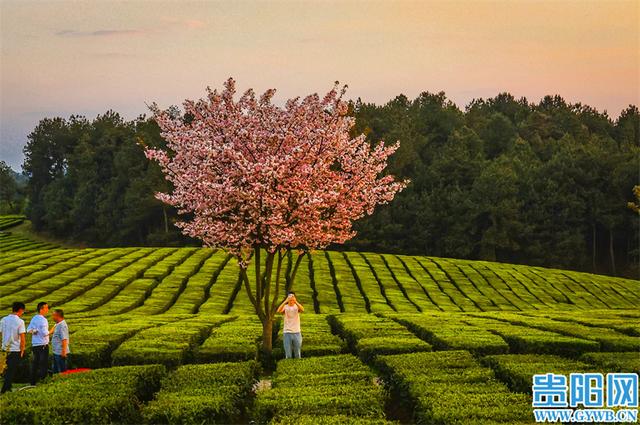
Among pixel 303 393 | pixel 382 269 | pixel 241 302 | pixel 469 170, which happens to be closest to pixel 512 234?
pixel 469 170

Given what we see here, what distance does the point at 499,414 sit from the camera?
47.1ft

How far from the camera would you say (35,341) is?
2136 cm

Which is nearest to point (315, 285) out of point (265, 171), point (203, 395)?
point (265, 171)

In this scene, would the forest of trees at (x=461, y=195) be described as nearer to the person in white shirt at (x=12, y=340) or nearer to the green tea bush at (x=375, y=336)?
the green tea bush at (x=375, y=336)

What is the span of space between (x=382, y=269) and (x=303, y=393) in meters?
51.5

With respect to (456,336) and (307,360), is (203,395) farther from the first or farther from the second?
(456,336)

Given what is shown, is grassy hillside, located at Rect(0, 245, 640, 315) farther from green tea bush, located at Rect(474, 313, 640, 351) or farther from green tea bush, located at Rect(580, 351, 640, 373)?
green tea bush, located at Rect(580, 351, 640, 373)

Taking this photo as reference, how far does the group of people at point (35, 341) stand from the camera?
20172 millimetres

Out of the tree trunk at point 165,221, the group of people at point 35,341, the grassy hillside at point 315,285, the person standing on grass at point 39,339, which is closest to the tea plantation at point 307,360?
the grassy hillside at point 315,285

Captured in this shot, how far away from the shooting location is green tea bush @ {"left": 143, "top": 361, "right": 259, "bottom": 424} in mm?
14942

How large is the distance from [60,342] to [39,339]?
89 cm

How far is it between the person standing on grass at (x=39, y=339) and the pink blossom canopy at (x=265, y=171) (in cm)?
523

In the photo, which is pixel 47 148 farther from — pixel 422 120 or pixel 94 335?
pixel 94 335

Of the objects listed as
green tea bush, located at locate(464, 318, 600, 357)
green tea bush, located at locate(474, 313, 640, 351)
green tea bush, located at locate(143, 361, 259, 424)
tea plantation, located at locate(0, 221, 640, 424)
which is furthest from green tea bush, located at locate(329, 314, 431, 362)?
green tea bush, located at locate(474, 313, 640, 351)
